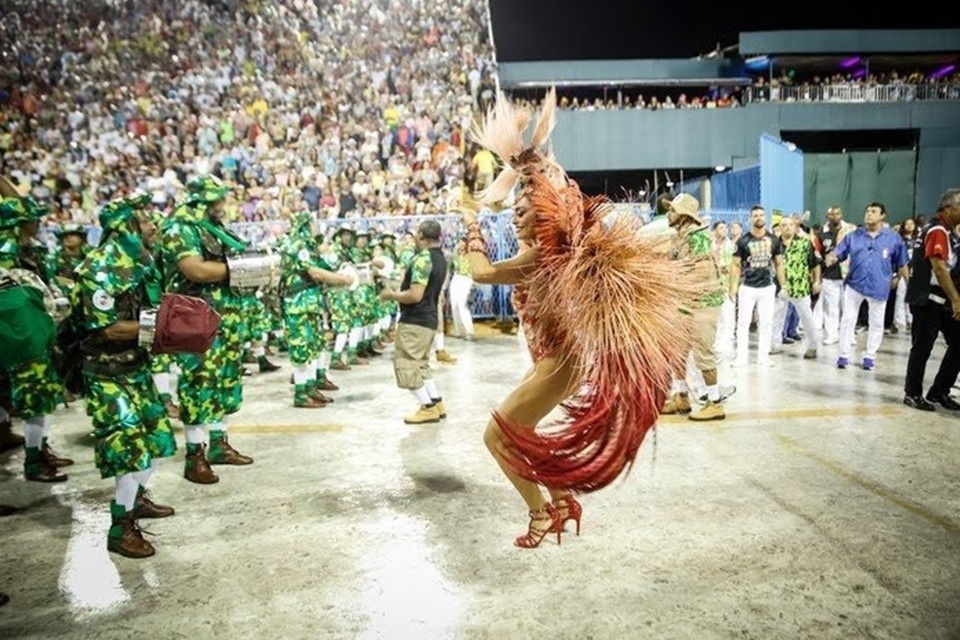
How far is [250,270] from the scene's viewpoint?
432 cm

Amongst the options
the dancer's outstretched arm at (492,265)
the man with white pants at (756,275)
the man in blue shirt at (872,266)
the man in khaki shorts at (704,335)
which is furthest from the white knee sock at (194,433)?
the man in blue shirt at (872,266)

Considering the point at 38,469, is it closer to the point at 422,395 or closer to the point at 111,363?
the point at 111,363

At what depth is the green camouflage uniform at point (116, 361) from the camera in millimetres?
3430

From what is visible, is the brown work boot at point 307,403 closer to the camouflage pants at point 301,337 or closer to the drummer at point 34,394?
the camouflage pants at point 301,337

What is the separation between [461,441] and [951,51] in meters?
26.8

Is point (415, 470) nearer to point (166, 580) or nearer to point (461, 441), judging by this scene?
point (461, 441)

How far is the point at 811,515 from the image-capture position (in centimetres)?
390

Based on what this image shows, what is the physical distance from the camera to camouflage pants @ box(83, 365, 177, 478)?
3502 mm

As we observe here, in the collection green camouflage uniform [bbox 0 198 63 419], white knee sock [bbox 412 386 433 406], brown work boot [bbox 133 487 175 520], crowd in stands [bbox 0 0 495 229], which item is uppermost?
crowd in stands [bbox 0 0 495 229]

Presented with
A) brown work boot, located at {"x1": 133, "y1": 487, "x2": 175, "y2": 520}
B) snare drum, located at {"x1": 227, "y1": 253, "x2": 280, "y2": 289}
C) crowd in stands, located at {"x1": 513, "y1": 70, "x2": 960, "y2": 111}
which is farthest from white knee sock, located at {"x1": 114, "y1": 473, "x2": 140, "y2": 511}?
crowd in stands, located at {"x1": 513, "y1": 70, "x2": 960, "y2": 111}

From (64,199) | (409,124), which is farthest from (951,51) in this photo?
(64,199)

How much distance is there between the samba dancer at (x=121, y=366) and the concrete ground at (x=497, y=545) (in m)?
0.42

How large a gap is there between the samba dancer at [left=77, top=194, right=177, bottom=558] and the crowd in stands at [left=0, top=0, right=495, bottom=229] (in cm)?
1036

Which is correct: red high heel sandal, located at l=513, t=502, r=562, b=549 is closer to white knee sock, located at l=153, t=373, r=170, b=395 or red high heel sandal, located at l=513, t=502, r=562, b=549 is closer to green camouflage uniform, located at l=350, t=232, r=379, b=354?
white knee sock, located at l=153, t=373, r=170, b=395
